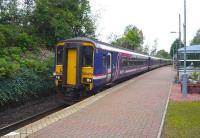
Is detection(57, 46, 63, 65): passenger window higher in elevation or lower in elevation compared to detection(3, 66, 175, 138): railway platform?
higher

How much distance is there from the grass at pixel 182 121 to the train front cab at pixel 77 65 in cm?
436

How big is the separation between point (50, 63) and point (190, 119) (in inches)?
488

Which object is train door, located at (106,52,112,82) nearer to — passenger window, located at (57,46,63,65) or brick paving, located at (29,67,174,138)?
passenger window, located at (57,46,63,65)

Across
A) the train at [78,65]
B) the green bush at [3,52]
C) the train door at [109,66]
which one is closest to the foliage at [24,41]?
the green bush at [3,52]

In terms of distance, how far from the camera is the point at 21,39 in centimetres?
2641

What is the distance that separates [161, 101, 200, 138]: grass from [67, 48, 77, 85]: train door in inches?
193

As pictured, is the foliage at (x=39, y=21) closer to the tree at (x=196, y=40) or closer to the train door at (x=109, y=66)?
the train door at (x=109, y=66)

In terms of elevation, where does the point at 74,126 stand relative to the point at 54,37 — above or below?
A: below

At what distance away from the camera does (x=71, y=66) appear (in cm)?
1839

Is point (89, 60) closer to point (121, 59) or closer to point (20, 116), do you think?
point (20, 116)

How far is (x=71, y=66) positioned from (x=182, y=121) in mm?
7974

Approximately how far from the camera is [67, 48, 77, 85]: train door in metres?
18.2

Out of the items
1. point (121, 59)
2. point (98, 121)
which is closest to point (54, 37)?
point (121, 59)

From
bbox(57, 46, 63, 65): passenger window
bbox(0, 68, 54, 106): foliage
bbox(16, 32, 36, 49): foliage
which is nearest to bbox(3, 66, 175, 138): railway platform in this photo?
bbox(57, 46, 63, 65): passenger window
